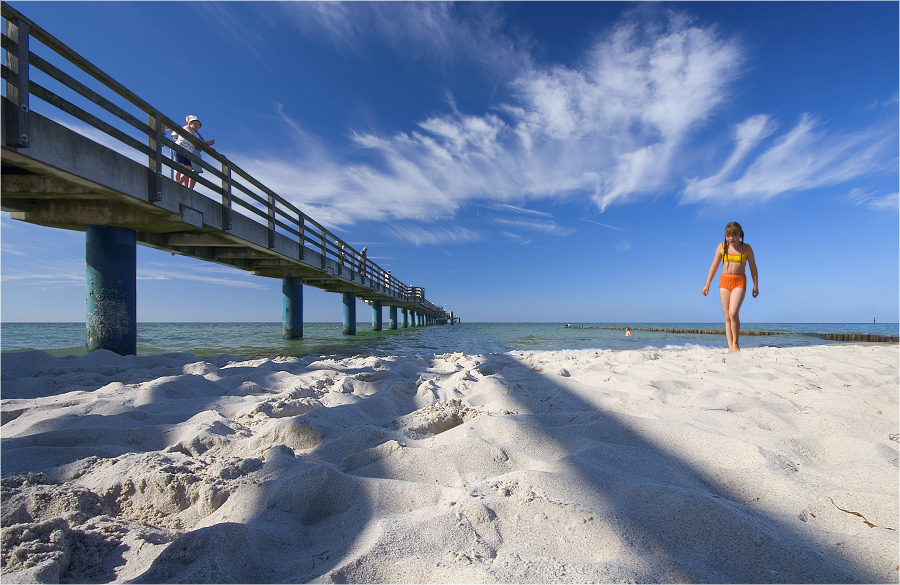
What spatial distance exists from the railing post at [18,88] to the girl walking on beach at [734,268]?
817 centimetres

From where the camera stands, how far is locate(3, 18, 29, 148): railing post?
3.50 m

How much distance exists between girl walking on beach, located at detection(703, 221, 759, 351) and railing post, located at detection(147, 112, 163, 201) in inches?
314

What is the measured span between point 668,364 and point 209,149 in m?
7.65

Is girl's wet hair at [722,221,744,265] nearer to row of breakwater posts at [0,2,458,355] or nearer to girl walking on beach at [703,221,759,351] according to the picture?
girl walking on beach at [703,221,759,351]

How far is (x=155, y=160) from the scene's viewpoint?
532cm

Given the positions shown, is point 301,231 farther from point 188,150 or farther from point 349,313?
point 349,313

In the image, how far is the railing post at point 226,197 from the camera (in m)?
7.11

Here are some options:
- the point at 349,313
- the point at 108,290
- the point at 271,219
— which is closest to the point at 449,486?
the point at 108,290

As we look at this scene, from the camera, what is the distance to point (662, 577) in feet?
3.60

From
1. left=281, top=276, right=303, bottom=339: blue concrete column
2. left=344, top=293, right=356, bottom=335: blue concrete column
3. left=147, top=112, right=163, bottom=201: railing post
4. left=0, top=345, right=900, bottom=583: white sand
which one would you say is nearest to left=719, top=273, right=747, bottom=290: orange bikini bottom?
left=0, top=345, right=900, bottom=583: white sand

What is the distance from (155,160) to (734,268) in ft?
27.2

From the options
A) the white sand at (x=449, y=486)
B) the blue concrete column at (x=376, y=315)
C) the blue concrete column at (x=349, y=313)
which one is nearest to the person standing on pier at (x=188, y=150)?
the white sand at (x=449, y=486)

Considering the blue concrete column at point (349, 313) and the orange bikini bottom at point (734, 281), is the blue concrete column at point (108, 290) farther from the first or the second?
the blue concrete column at point (349, 313)

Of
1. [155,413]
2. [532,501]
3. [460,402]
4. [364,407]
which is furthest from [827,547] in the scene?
[155,413]
